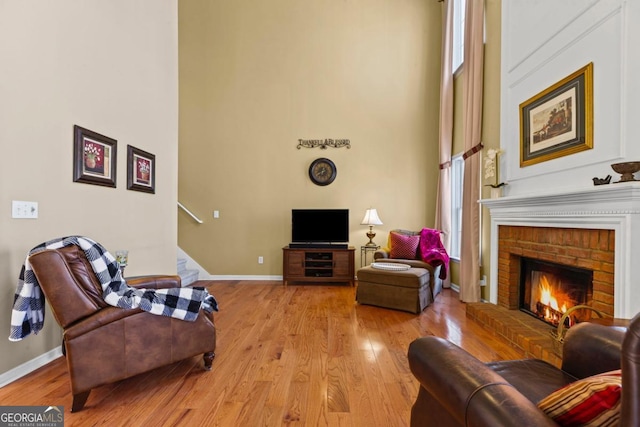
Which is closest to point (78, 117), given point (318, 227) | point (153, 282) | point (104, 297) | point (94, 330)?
point (153, 282)

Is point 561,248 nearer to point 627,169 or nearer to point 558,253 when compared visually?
point 558,253

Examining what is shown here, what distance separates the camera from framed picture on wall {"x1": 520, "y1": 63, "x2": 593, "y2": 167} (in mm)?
2332

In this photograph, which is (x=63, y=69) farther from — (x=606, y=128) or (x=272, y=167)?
(x=606, y=128)

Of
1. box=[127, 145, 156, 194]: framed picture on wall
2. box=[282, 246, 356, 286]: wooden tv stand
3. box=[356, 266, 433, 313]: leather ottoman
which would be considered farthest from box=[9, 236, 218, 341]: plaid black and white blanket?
box=[282, 246, 356, 286]: wooden tv stand

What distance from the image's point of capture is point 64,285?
5.31 feet

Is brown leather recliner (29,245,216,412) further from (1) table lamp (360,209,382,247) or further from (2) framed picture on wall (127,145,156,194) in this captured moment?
(1) table lamp (360,209,382,247)

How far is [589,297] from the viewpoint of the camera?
7.70 ft

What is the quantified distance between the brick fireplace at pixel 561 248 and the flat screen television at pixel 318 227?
86.3 inches

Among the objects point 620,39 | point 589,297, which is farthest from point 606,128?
point 589,297

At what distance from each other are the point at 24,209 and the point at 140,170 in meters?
1.22

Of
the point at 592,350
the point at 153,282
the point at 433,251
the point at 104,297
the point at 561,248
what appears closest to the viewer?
the point at 592,350

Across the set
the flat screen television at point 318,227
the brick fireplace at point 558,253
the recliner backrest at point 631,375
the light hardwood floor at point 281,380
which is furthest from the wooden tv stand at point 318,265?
the recliner backrest at point 631,375

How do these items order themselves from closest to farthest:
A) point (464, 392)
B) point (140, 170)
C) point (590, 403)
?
point (590, 403) → point (464, 392) → point (140, 170)

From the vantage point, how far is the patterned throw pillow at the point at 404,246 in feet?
14.4
